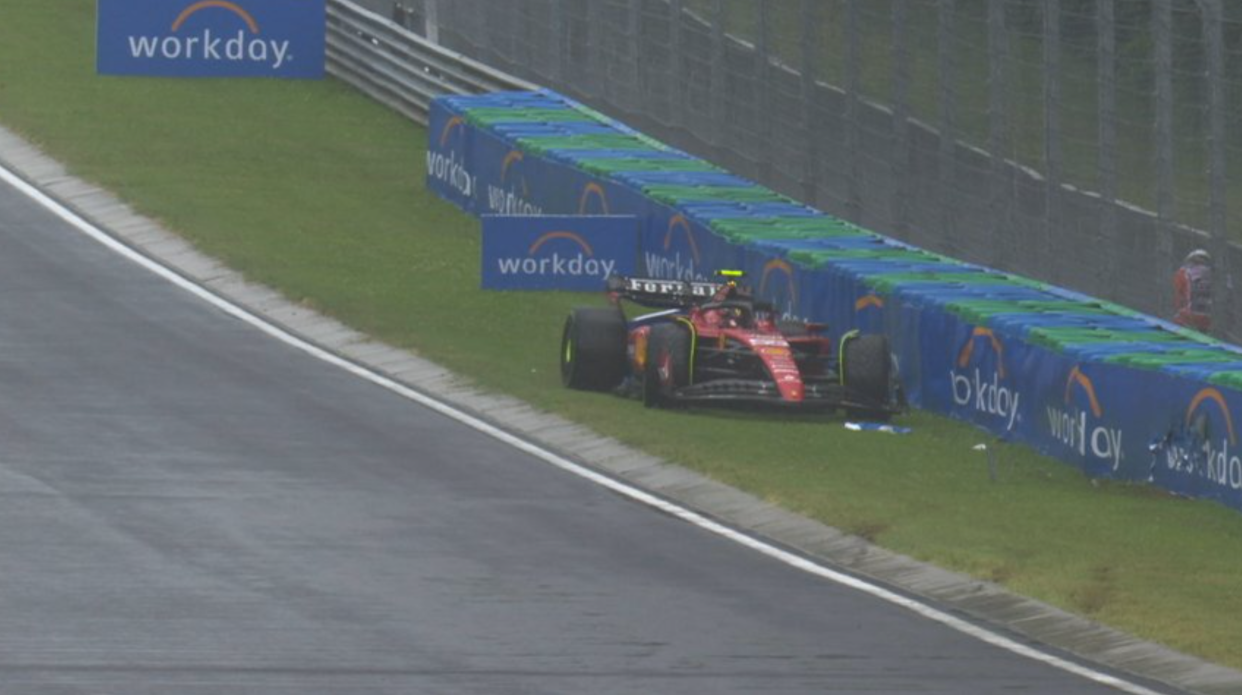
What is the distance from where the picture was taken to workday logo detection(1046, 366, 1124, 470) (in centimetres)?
1934

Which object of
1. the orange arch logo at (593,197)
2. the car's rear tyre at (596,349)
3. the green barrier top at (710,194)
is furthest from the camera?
the orange arch logo at (593,197)

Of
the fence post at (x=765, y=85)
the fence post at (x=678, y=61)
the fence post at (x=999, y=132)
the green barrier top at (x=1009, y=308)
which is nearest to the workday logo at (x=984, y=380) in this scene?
the green barrier top at (x=1009, y=308)

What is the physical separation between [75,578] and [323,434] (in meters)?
5.25

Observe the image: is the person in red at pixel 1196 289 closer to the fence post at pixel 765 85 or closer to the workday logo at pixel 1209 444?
the workday logo at pixel 1209 444

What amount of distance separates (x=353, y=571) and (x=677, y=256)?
1236 cm

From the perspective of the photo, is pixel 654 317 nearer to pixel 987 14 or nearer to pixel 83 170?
pixel 987 14

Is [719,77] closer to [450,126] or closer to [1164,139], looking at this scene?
[450,126]

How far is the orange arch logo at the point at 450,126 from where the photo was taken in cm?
3244

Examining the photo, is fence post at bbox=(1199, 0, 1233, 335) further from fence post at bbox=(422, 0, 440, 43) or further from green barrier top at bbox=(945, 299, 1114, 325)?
fence post at bbox=(422, 0, 440, 43)

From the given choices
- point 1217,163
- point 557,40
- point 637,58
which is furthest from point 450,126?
point 1217,163

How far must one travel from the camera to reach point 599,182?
28.5 meters

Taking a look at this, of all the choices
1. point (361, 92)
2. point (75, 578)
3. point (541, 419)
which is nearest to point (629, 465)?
point (541, 419)

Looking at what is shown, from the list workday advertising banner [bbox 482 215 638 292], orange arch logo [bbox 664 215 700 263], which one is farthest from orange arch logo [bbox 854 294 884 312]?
workday advertising banner [bbox 482 215 638 292]

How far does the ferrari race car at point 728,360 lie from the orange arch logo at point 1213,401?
3256mm
